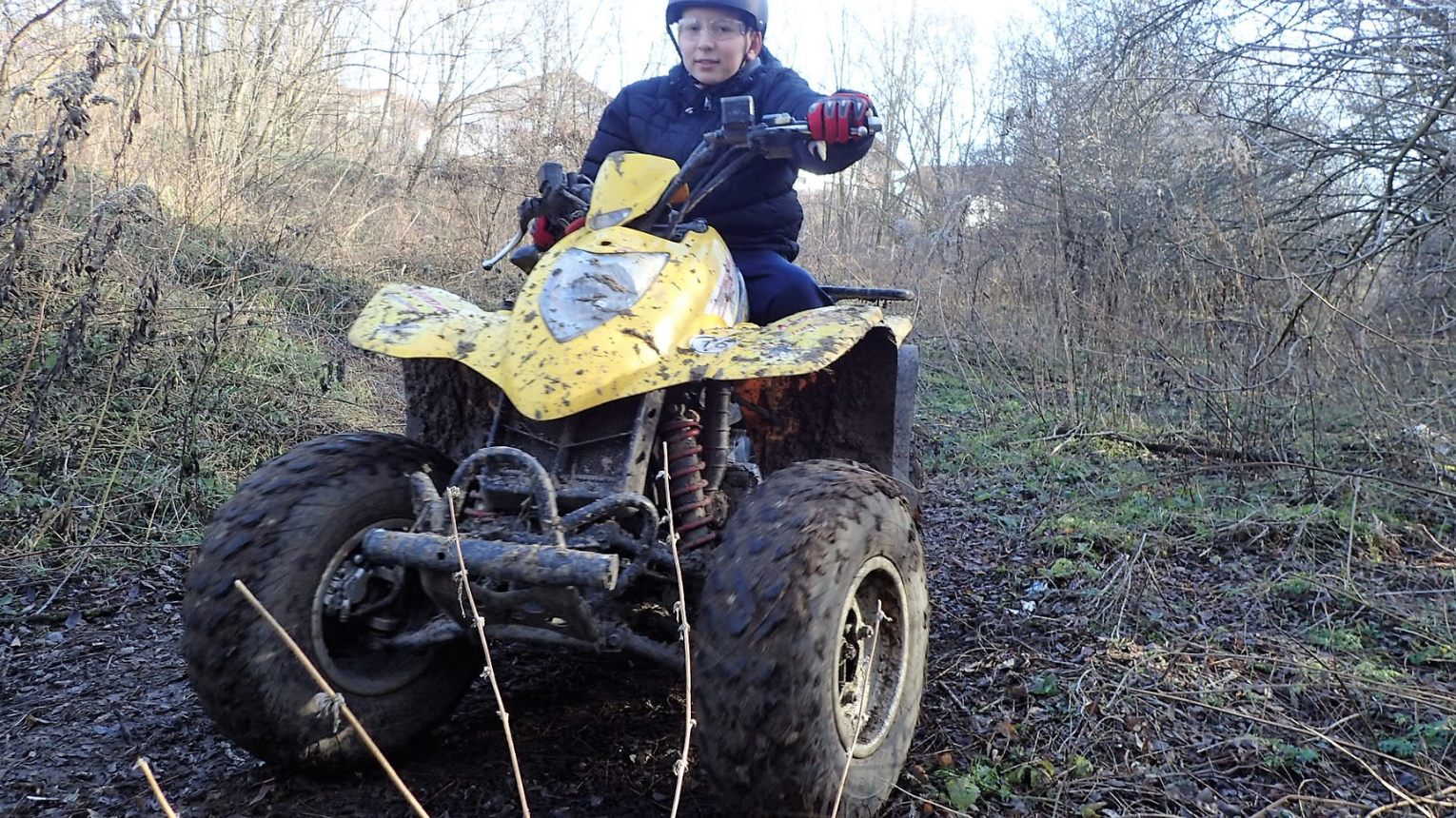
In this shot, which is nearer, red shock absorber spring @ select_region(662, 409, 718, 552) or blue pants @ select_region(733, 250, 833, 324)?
red shock absorber spring @ select_region(662, 409, 718, 552)

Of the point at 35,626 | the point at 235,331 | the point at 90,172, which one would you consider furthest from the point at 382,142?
the point at 35,626

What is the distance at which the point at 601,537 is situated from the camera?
2289 millimetres

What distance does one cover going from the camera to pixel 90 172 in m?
6.09

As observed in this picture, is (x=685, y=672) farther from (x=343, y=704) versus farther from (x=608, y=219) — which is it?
(x=608, y=219)

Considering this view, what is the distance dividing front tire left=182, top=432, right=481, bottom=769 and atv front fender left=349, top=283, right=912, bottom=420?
29 centimetres

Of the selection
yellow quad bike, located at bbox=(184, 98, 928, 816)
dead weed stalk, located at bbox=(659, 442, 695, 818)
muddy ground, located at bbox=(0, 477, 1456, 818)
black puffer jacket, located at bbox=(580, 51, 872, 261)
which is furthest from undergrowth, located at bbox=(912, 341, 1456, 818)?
black puffer jacket, located at bbox=(580, 51, 872, 261)

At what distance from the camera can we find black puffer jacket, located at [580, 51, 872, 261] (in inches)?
141

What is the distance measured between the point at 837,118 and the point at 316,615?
1.91 m

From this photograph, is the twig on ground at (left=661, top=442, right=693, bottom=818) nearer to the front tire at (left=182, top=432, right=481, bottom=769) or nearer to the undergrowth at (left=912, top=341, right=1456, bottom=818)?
the front tire at (left=182, top=432, right=481, bottom=769)

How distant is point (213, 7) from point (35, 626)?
661cm

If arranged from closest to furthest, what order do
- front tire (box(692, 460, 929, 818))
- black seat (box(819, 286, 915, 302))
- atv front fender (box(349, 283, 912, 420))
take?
front tire (box(692, 460, 929, 818)) → atv front fender (box(349, 283, 912, 420)) → black seat (box(819, 286, 915, 302))

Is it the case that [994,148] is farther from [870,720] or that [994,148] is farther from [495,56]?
[870,720]

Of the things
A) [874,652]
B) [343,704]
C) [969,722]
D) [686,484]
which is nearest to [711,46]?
[686,484]

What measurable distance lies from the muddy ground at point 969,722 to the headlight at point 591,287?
44.1 inches
